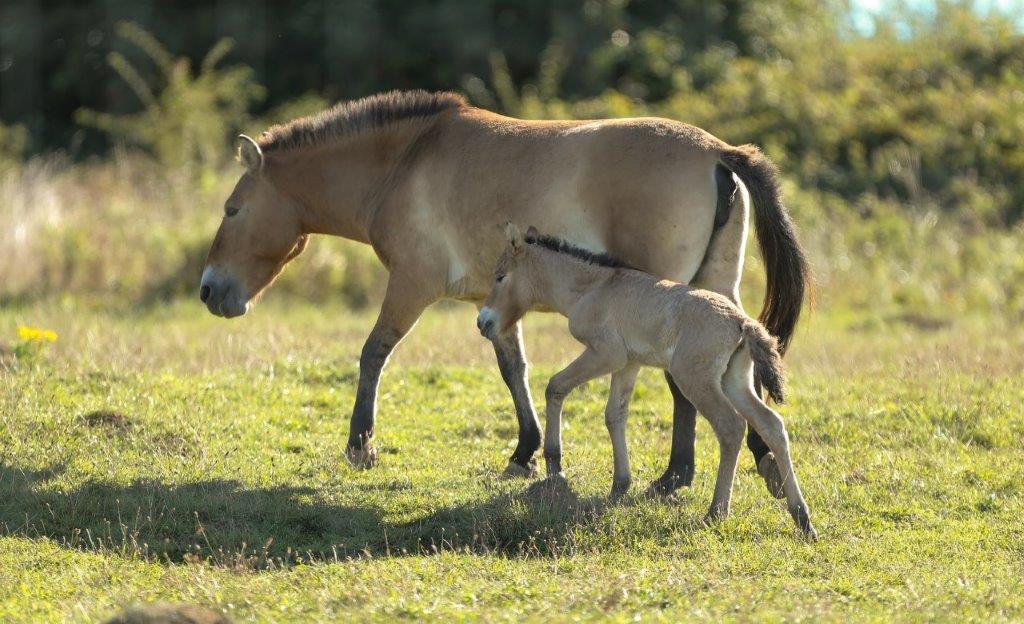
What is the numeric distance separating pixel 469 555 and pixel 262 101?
23908 millimetres

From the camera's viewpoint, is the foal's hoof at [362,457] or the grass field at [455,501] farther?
the foal's hoof at [362,457]

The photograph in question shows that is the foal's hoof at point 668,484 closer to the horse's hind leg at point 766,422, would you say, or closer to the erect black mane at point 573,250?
the horse's hind leg at point 766,422

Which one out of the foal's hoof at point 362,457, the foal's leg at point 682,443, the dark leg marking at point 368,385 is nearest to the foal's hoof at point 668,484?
the foal's leg at point 682,443

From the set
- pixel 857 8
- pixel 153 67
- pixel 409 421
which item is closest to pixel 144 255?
pixel 409 421

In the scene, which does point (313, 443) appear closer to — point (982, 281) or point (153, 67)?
point (982, 281)

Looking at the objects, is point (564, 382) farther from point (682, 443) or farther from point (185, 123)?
point (185, 123)

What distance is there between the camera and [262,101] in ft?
96.2

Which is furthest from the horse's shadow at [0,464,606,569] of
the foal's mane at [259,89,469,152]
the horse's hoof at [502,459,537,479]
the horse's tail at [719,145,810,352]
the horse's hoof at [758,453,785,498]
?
the foal's mane at [259,89,469,152]

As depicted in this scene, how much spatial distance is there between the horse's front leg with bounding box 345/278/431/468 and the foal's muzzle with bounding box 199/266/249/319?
50.7 inches

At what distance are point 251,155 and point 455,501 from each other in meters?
3.25

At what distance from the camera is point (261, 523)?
7508mm

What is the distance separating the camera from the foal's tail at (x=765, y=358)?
6883 millimetres

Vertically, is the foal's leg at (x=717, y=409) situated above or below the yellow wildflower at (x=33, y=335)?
below

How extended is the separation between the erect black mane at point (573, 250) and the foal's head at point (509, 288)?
0.28 feet
